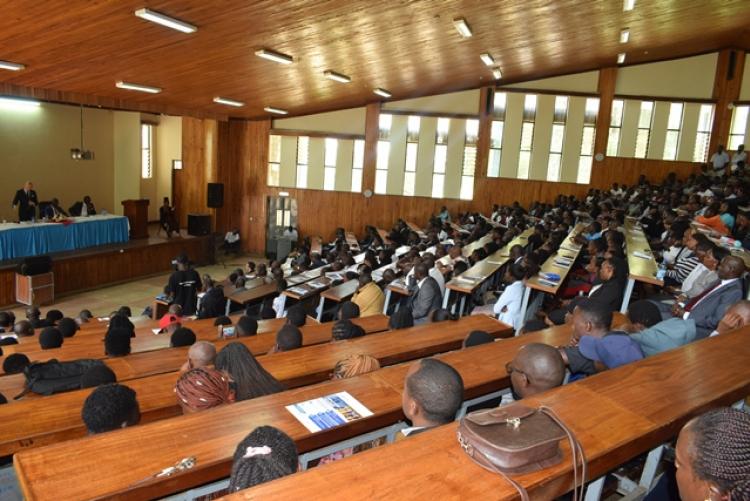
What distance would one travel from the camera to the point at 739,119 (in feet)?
54.2

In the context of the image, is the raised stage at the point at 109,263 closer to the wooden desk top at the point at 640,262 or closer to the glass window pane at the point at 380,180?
the glass window pane at the point at 380,180

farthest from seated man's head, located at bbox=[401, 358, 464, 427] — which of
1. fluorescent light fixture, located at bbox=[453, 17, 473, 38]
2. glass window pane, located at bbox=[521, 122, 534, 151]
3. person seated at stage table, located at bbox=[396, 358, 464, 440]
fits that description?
glass window pane, located at bbox=[521, 122, 534, 151]

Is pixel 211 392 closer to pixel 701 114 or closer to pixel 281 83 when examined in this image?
pixel 281 83

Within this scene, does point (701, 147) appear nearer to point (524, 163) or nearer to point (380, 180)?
point (524, 163)

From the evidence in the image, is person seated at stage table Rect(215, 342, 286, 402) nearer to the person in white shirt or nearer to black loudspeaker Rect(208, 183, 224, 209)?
black loudspeaker Rect(208, 183, 224, 209)

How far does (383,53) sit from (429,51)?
1.06 m

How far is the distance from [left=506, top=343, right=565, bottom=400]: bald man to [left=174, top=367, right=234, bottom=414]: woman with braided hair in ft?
4.61

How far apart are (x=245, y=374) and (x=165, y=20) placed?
18.6 ft

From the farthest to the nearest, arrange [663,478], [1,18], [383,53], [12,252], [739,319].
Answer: [12,252] < [383,53] < [1,18] < [739,319] < [663,478]

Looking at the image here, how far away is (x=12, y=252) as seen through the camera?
1180 cm

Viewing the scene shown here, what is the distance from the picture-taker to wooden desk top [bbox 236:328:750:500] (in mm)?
1479

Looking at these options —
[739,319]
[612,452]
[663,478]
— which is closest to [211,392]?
[612,452]

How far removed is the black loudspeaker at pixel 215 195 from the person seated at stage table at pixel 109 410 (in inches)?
610

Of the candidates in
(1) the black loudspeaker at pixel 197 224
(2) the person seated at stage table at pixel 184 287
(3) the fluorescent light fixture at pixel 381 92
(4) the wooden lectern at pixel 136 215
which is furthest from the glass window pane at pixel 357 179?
(2) the person seated at stage table at pixel 184 287
